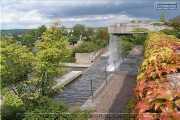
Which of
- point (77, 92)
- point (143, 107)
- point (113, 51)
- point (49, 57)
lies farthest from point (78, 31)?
point (143, 107)

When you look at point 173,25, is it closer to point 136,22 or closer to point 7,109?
point 136,22

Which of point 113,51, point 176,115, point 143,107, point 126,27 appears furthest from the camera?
point 113,51

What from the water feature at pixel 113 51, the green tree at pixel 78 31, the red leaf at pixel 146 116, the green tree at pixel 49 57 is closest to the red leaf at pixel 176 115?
the red leaf at pixel 146 116

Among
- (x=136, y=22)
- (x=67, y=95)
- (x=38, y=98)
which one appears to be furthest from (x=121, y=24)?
(x=38, y=98)

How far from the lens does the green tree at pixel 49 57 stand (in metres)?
7.79

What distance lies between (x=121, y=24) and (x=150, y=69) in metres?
17.7

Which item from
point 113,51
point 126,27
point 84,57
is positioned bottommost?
point 84,57

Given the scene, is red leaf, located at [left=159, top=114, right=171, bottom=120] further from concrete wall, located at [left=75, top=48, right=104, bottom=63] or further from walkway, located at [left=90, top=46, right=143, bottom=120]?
concrete wall, located at [left=75, top=48, right=104, bottom=63]

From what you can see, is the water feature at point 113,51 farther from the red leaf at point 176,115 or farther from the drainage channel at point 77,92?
the red leaf at point 176,115

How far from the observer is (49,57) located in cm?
788

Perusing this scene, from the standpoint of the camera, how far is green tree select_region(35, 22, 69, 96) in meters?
7.79

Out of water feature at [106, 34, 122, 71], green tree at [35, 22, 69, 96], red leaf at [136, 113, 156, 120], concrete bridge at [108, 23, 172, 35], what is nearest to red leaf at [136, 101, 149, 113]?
red leaf at [136, 113, 156, 120]

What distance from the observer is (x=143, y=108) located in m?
2.19

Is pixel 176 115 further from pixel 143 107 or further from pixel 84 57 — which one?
pixel 84 57
